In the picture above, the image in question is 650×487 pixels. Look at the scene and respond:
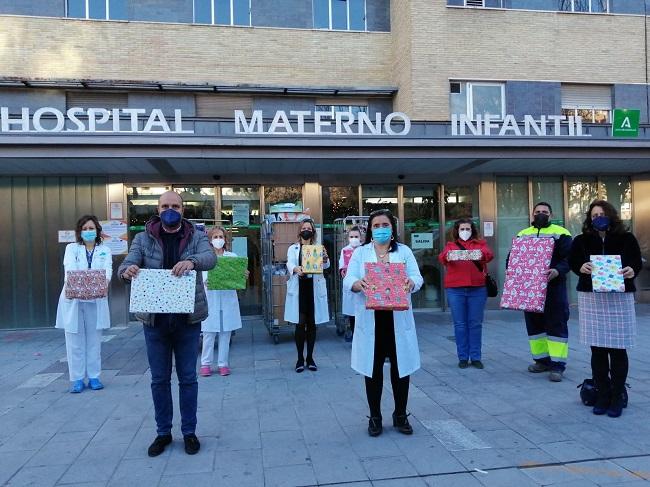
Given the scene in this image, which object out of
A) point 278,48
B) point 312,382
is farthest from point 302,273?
point 278,48

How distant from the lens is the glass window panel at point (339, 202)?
11.9 metres

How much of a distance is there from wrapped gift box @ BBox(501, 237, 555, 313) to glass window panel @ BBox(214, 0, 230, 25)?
9.64 metres

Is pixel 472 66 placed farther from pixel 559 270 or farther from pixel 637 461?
pixel 637 461

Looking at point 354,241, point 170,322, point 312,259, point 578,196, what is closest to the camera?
point 170,322

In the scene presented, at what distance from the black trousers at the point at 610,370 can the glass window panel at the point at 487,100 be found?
8934mm

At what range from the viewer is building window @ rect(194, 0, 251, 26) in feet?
41.6

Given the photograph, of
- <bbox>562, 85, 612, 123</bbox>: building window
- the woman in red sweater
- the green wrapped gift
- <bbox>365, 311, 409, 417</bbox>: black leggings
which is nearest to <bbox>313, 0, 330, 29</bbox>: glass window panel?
<bbox>562, 85, 612, 123</bbox>: building window

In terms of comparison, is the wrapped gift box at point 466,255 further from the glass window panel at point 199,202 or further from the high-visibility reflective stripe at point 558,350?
the glass window panel at point 199,202

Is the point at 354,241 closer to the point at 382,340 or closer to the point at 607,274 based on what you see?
the point at 382,340

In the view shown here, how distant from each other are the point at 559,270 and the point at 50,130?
789cm

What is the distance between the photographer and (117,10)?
1238 cm

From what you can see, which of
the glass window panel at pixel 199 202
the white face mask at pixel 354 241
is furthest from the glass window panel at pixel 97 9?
the white face mask at pixel 354 241

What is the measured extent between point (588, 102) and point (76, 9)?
42.2 ft

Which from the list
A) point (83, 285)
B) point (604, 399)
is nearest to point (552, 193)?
point (604, 399)
